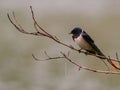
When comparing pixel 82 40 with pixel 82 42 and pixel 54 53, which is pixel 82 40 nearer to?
pixel 82 42

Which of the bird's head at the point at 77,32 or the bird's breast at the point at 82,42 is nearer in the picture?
the bird's breast at the point at 82,42

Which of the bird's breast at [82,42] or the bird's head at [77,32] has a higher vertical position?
the bird's head at [77,32]

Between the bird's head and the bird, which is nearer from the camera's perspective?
the bird

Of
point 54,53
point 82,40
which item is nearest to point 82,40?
point 82,40

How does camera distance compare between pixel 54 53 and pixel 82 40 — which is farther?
pixel 54 53

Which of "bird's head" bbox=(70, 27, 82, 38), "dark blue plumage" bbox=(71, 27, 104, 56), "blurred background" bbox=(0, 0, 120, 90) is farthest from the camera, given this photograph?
"blurred background" bbox=(0, 0, 120, 90)

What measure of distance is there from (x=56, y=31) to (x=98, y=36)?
1.16 metres

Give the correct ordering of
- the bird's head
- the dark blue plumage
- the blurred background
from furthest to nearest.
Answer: the blurred background
the bird's head
the dark blue plumage

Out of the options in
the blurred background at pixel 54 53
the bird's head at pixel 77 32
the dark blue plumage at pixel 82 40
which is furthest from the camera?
the blurred background at pixel 54 53

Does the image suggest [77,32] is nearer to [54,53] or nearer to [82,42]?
[82,42]

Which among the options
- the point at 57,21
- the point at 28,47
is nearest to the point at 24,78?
the point at 28,47

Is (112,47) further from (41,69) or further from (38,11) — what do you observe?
(38,11)

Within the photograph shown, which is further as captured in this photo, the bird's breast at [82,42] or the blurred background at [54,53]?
the blurred background at [54,53]

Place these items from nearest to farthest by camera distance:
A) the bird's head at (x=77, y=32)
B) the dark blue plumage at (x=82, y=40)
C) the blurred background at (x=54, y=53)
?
the dark blue plumage at (x=82, y=40) → the bird's head at (x=77, y=32) → the blurred background at (x=54, y=53)
